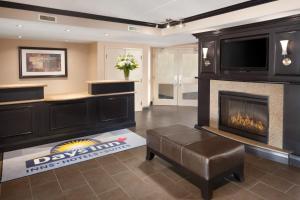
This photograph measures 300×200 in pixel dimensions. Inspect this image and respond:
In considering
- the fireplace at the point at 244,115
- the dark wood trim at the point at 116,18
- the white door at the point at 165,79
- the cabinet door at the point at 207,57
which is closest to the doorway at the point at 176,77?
the white door at the point at 165,79

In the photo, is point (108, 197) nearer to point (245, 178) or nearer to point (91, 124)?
point (245, 178)

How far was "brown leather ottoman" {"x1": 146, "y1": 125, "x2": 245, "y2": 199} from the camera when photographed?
2.54 m

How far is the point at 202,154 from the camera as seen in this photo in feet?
8.48

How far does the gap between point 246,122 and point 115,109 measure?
2996 mm

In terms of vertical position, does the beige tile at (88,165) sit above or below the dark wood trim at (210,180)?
below

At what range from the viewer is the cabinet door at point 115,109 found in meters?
5.10

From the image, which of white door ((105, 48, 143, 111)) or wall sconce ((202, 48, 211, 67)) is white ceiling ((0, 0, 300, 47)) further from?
white door ((105, 48, 143, 111))

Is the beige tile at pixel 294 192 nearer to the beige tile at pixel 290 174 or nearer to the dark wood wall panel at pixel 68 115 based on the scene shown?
the beige tile at pixel 290 174

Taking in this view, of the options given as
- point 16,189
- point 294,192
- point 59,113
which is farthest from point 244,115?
point 16,189

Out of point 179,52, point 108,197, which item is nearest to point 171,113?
point 179,52

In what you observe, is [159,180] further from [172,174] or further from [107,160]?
[107,160]

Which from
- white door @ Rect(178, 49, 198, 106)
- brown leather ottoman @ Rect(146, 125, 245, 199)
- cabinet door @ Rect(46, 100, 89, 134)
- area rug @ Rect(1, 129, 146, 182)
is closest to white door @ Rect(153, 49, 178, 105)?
white door @ Rect(178, 49, 198, 106)

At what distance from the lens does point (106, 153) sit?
12.8ft

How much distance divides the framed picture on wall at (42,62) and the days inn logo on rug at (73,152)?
121 inches
